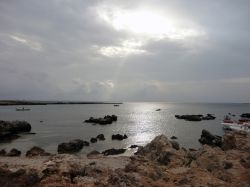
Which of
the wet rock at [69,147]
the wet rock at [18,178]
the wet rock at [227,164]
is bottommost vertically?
the wet rock at [69,147]

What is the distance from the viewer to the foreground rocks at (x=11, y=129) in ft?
196

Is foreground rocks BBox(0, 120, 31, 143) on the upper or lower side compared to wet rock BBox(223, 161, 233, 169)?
lower

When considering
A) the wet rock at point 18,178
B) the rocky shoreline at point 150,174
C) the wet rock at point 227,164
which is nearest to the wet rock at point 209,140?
the rocky shoreline at point 150,174

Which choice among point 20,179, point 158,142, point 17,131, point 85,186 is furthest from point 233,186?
point 17,131

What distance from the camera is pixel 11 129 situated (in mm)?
64938

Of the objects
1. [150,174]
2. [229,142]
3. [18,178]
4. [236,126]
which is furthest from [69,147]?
[236,126]

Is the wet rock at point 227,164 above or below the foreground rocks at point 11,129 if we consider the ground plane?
above

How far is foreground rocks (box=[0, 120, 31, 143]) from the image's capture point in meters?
59.8

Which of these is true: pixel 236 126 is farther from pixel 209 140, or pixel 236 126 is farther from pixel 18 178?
pixel 18 178

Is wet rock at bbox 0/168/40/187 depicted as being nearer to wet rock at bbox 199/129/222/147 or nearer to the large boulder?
the large boulder

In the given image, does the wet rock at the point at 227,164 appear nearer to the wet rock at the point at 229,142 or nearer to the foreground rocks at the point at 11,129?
the wet rock at the point at 229,142

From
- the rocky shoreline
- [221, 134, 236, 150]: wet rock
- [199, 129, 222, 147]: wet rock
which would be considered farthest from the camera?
[199, 129, 222, 147]: wet rock

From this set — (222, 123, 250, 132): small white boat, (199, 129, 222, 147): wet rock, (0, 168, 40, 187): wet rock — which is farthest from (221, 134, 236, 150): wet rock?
(222, 123, 250, 132): small white boat

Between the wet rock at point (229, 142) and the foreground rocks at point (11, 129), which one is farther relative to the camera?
the foreground rocks at point (11, 129)
